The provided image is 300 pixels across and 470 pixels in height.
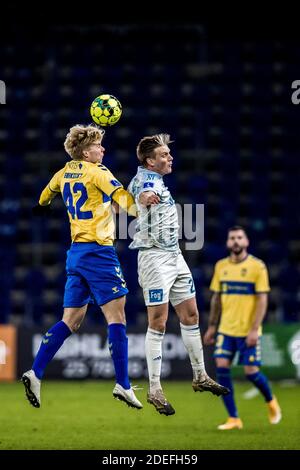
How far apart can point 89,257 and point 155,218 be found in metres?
0.57

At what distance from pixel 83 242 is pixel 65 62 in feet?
41.9

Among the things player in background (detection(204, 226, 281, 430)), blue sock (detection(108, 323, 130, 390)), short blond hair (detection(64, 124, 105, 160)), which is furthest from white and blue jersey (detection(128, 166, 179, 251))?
player in background (detection(204, 226, 281, 430))

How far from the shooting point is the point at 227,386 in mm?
10891

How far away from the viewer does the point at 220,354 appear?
36.3ft

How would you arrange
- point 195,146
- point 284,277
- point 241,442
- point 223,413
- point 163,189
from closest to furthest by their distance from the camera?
point 163,189, point 241,442, point 223,413, point 284,277, point 195,146

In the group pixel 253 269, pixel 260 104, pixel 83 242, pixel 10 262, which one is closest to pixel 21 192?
pixel 10 262

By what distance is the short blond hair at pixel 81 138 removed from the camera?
7.55 m

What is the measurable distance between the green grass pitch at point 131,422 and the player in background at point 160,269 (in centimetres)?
161

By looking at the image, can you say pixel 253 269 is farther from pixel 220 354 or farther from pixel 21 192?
pixel 21 192

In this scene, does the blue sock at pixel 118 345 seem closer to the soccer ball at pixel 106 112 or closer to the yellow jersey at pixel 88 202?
the yellow jersey at pixel 88 202

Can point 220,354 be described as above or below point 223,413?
above

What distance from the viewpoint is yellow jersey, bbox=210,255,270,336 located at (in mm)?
11109

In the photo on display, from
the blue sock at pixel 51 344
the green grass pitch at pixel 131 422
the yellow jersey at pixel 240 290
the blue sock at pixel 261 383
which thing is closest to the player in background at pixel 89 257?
the blue sock at pixel 51 344

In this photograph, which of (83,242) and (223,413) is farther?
(223,413)
